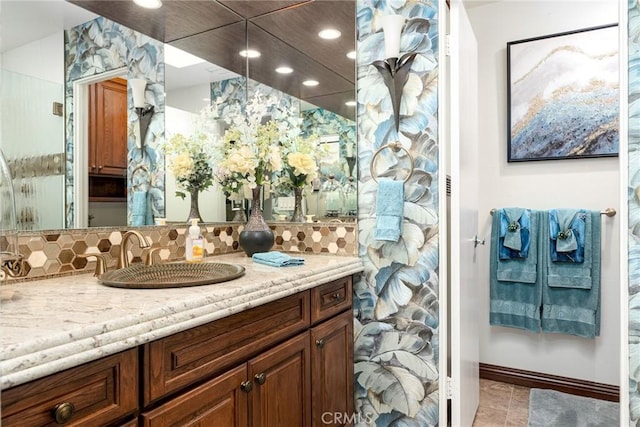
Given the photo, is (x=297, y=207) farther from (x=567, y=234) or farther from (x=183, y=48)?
(x=567, y=234)

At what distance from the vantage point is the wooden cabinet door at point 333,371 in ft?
5.07

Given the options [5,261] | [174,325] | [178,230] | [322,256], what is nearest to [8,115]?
[5,261]

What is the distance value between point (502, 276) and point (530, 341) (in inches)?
18.5

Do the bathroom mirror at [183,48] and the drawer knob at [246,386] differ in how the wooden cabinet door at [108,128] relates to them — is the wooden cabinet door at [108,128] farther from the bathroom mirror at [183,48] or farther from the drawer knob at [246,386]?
the drawer knob at [246,386]

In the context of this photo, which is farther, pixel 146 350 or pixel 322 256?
pixel 322 256

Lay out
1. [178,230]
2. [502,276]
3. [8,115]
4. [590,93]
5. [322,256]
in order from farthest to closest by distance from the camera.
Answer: [502,276], [590,93], [322,256], [178,230], [8,115]

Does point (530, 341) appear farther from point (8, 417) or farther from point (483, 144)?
point (8, 417)

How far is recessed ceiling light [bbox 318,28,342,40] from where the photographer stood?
6.68 ft

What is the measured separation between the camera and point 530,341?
268 cm

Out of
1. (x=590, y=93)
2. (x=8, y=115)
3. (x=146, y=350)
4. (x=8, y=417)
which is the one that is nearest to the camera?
(x=8, y=417)

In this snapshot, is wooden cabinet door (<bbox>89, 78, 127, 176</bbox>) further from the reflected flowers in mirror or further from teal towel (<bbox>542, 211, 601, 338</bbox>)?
teal towel (<bbox>542, 211, 601, 338</bbox>)

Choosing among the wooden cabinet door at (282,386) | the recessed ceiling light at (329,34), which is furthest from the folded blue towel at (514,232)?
the wooden cabinet door at (282,386)

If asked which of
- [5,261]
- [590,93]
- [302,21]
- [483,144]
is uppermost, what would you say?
[302,21]

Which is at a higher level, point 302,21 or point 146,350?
point 302,21
